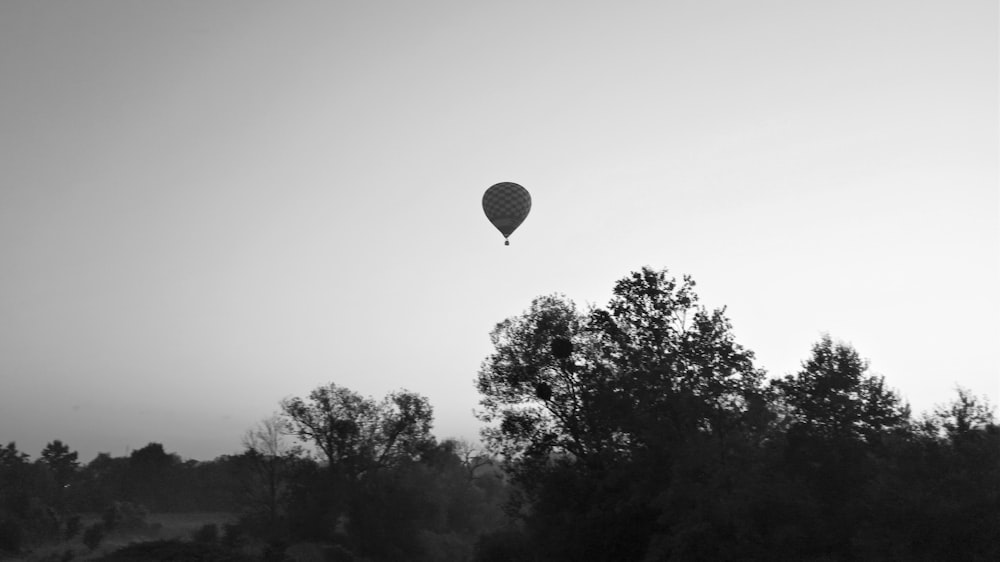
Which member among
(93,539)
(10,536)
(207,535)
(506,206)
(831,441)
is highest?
(506,206)

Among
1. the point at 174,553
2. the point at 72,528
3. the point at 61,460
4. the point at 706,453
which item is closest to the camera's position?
the point at 706,453

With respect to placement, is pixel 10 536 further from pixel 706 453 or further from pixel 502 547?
pixel 706 453

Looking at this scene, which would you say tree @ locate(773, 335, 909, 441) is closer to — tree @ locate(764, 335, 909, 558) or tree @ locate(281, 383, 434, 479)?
tree @ locate(764, 335, 909, 558)

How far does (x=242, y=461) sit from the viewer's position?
6469 centimetres

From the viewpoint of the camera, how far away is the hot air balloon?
35031 millimetres

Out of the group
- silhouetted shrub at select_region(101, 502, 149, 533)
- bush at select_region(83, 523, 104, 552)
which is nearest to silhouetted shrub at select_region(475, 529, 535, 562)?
bush at select_region(83, 523, 104, 552)

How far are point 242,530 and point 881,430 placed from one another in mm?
48370

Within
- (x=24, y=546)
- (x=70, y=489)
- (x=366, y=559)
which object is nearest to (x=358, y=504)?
(x=366, y=559)

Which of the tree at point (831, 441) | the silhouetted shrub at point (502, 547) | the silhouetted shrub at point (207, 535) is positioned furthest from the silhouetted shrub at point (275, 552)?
the tree at point (831, 441)

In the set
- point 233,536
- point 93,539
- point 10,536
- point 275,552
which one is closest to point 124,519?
point 10,536

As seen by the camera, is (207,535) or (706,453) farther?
(207,535)

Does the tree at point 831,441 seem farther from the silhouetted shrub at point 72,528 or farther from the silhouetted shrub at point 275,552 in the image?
the silhouetted shrub at point 72,528

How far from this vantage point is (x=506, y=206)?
35.0 m

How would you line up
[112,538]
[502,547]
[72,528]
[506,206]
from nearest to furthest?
[506,206] < [502,547] < [72,528] < [112,538]
